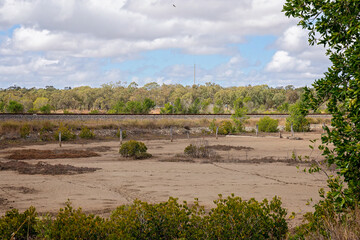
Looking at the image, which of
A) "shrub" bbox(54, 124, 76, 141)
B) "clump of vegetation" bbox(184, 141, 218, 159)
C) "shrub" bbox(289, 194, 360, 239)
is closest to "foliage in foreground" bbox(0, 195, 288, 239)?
"shrub" bbox(289, 194, 360, 239)

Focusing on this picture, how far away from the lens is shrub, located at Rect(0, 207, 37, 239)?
6.68m

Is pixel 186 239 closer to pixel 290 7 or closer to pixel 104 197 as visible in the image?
pixel 290 7

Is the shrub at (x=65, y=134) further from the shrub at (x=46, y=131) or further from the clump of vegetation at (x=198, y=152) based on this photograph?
the clump of vegetation at (x=198, y=152)

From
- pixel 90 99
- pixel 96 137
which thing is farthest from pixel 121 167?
pixel 90 99

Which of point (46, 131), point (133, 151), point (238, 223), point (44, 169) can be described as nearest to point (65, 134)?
point (46, 131)

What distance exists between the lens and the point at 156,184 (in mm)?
14477

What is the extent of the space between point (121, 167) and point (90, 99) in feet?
284

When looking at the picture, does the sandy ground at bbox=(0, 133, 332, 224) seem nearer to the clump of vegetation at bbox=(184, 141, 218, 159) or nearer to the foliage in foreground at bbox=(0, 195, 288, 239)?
the clump of vegetation at bbox=(184, 141, 218, 159)

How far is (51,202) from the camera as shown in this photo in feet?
38.7

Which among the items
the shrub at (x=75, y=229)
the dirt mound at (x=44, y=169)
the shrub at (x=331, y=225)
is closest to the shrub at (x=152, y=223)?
the shrub at (x=75, y=229)

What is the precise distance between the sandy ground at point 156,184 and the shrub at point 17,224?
3120 millimetres

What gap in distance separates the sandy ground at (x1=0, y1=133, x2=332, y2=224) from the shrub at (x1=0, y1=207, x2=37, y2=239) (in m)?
3.12

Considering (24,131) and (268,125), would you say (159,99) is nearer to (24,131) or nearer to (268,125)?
(268,125)

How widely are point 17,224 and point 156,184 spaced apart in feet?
25.3
